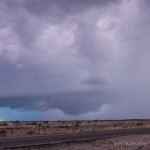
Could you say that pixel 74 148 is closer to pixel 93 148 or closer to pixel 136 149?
pixel 93 148

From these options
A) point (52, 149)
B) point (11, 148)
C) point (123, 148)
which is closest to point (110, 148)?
point (123, 148)

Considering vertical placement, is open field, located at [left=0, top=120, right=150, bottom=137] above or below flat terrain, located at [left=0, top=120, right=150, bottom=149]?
above

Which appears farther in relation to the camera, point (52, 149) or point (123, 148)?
point (123, 148)

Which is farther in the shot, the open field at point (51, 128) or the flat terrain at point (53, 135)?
the open field at point (51, 128)

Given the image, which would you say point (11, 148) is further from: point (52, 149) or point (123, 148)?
point (123, 148)

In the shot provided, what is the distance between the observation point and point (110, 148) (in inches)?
1230

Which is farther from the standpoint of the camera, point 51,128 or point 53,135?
point 51,128

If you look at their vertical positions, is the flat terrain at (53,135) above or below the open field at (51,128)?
below

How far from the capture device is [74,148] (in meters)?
30.0

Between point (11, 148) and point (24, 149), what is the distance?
1168 mm

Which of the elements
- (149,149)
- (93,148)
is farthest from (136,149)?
(93,148)

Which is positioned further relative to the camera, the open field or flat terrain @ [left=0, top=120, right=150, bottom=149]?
the open field

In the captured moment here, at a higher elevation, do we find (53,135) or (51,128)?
(51,128)

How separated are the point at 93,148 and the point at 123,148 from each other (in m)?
2.28
